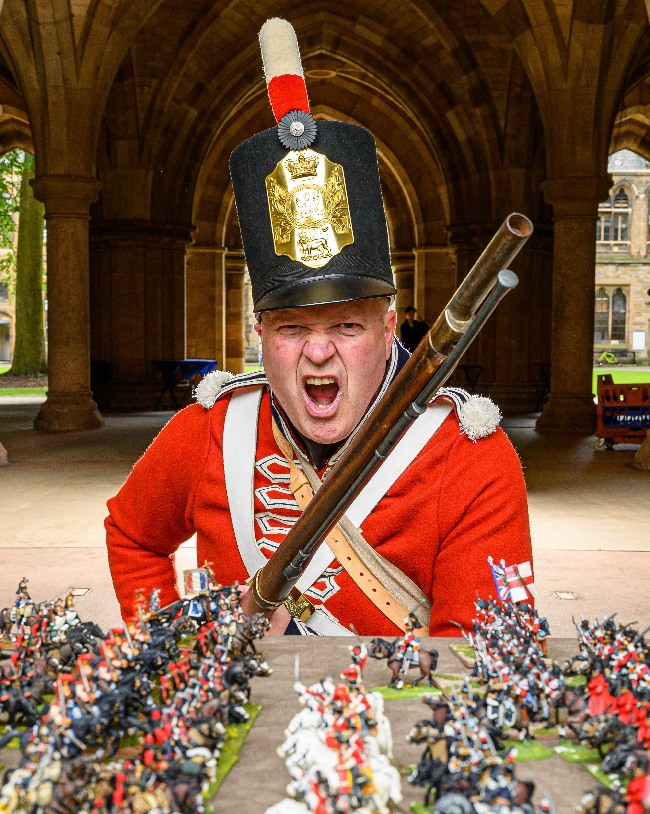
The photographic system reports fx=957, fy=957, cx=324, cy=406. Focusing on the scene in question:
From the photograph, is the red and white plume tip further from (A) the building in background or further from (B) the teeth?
(A) the building in background

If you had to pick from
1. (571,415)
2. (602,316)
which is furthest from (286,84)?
(602,316)

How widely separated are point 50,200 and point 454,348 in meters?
12.5

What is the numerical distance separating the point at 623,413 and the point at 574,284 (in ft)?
7.33

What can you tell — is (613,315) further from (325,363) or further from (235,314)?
(325,363)

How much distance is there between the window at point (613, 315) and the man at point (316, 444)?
169ft

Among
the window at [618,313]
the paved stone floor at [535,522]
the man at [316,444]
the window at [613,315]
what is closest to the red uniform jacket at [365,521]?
the man at [316,444]

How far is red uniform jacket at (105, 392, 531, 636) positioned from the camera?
6.40 ft

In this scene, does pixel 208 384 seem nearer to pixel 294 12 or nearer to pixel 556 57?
pixel 556 57

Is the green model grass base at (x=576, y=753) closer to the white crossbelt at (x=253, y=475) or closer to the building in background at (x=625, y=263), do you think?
the white crossbelt at (x=253, y=475)

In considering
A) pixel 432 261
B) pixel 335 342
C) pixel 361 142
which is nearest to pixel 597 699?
pixel 335 342

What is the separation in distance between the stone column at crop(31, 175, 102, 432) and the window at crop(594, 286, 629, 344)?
4253cm

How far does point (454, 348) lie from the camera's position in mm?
1017

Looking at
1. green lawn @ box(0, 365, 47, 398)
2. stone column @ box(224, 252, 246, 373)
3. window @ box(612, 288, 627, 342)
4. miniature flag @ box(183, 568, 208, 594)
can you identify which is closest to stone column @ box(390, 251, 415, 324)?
stone column @ box(224, 252, 246, 373)

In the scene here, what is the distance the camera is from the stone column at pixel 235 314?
88.6ft
